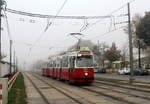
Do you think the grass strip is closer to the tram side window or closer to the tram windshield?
the tram side window

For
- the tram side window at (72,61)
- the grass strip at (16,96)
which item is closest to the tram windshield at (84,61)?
the tram side window at (72,61)

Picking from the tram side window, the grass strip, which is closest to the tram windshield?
the tram side window

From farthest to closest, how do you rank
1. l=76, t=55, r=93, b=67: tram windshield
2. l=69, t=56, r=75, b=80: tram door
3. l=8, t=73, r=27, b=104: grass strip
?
l=69, t=56, r=75, b=80: tram door → l=76, t=55, r=93, b=67: tram windshield → l=8, t=73, r=27, b=104: grass strip

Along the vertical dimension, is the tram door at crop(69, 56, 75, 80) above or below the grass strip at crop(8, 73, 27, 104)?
above

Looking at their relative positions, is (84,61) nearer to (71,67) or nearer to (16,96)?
(71,67)

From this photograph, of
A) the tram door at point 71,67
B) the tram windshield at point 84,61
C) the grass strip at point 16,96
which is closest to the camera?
the grass strip at point 16,96

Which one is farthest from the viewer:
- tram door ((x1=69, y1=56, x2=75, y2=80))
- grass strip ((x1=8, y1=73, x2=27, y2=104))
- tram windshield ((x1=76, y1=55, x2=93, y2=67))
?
tram door ((x1=69, y1=56, x2=75, y2=80))

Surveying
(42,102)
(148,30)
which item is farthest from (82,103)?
(148,30)

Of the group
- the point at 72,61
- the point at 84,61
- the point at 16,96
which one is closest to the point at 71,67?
the point at 72,61

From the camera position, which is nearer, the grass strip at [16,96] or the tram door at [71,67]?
the grass strip at [16,96]

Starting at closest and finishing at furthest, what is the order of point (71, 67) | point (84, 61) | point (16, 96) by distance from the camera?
point (16, 96), point (84, 61), point (71, 67)

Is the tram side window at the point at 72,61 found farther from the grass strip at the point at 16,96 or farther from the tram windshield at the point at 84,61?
the grass strip at the point at 16,96

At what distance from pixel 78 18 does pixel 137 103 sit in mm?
15389

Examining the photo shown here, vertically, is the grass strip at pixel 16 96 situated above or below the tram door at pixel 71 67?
below
